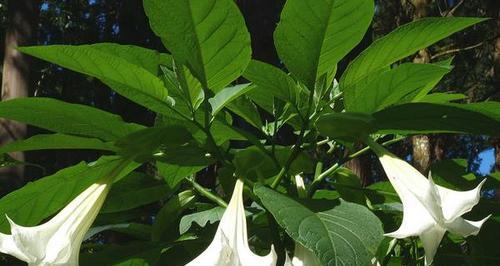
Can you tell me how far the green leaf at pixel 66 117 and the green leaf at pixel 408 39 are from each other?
0.27 m

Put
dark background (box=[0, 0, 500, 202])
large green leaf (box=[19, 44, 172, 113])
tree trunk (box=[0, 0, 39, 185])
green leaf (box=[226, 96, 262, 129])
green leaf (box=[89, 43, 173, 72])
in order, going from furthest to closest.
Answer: dark background (box=[0, 0, 500, 202]) → tree trunk (box=[0, 0, 39, 185]) → green leaf (box=[226, 96, 262, 129]) → green leaf (box=[89, 43, 173, 72]) → large green leaf (box=[19, 44, 172, 113])

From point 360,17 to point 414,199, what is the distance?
A: 0.63 ft

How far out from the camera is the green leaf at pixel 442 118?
708mm

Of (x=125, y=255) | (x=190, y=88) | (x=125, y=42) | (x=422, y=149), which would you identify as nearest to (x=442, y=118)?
(x=190, y=88)

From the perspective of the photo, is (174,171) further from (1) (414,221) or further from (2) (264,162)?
(1) (414,221)

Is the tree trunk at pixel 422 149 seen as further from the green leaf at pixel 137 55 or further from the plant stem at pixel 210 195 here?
the green leaf at pixel 137 55

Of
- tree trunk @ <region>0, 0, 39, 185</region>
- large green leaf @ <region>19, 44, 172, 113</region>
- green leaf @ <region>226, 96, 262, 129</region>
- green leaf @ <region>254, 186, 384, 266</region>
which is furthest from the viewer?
tree trunk @ <region>0, 0, 39, 185</region>

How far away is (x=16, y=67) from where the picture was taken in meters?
4.25

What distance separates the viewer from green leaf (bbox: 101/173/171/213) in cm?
89

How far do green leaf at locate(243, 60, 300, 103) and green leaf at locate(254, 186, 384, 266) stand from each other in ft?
0.62

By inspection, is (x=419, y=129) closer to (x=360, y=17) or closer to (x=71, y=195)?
(x=360, y=17)

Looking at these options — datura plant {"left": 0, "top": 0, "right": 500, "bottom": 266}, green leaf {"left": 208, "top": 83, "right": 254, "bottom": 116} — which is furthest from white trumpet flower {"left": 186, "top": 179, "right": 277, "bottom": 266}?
green leaf {"left": 208, "top": 83, "right": 254, "bottom": 116}

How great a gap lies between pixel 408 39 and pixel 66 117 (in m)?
0.38

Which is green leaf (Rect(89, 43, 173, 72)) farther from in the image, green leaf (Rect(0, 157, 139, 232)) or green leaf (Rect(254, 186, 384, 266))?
green leaf (Rect(254, 186, 384, 266))
